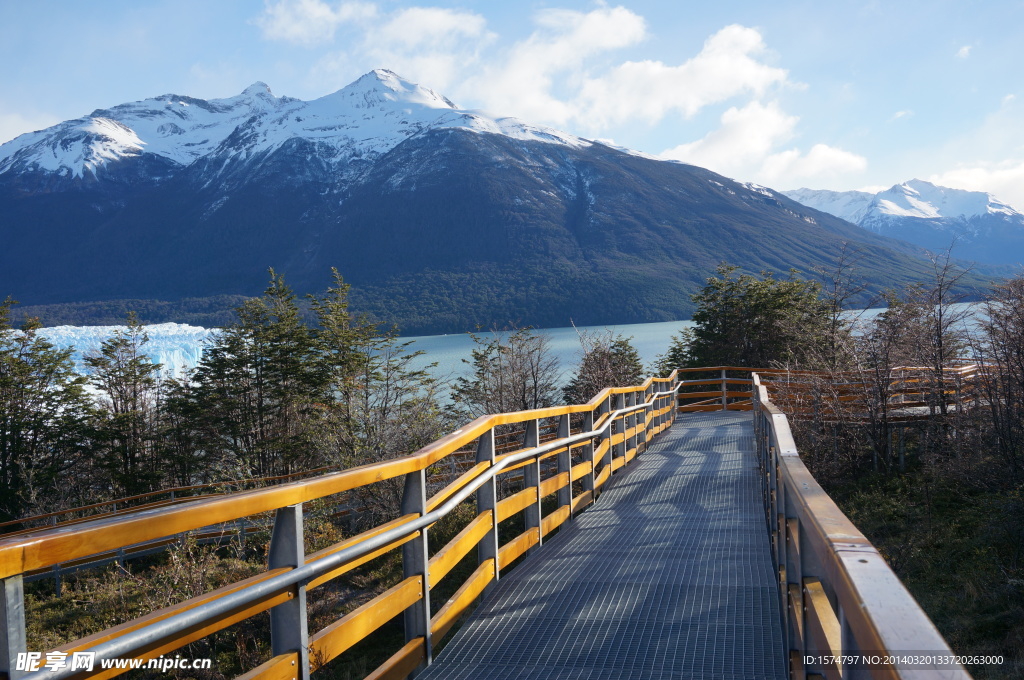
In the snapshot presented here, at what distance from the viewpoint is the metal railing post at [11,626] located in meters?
1.55

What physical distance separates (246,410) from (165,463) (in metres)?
4.97

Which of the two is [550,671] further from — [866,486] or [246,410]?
[246,410]

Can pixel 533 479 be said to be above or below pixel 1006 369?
below

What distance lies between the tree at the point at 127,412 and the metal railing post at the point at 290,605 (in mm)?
36849

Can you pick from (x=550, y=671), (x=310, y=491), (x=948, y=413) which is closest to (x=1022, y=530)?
(x=948, y=413)

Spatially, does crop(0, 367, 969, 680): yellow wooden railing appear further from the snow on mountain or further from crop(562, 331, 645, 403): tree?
the snow on mountain

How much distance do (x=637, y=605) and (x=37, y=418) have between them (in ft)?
129

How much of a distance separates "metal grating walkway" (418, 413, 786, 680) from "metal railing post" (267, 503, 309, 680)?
1224 millimetres

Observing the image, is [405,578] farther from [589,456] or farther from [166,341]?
[166,341]

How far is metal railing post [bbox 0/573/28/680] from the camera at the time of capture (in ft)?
5.09

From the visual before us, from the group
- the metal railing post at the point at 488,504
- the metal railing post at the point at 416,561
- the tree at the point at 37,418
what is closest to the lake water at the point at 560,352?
the tree at the point at 37,418

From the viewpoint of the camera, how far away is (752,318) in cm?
3219

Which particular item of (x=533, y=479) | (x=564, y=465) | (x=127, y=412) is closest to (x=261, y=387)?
(x=127, y=412)

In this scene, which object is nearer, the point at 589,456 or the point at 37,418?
the point at 589,456
